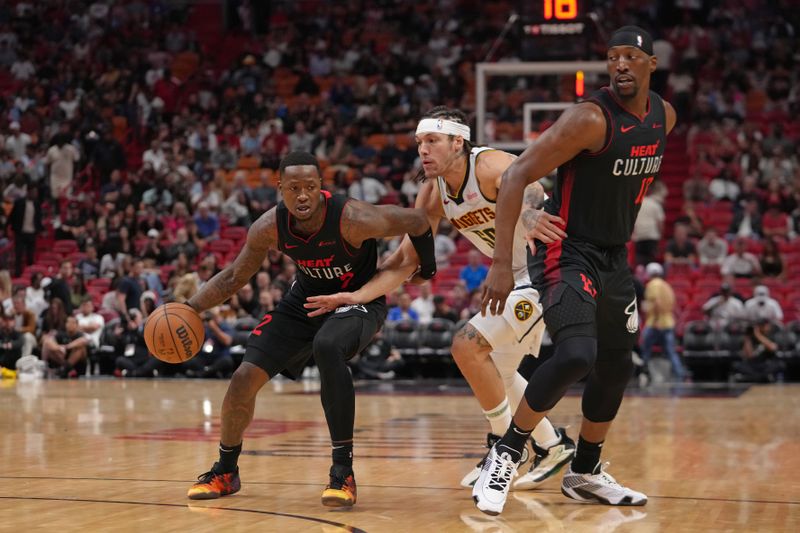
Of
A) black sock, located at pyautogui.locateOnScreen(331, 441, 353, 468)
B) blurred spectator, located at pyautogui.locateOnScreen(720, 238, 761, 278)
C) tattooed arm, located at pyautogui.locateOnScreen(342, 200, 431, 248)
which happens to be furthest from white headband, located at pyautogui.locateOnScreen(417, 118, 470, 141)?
blurred spectator, located at pyautogui.locateOnScreen(720, 238, 761, 278)

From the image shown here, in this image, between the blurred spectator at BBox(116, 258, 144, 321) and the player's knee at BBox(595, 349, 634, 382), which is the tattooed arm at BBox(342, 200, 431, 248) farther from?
the blurred spectator at BBox(116, 258, 144, 321)

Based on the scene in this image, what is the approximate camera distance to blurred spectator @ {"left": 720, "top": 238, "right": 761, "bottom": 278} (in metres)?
18.4

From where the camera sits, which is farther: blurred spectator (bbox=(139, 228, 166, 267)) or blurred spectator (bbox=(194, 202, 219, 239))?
blurred spectator (bbox=(194, 202, 219, 239))

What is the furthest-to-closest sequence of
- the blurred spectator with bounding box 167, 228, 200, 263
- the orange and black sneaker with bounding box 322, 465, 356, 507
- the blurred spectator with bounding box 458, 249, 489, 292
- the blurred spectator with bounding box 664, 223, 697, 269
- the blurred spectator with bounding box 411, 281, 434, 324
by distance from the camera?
the blurred spectator with bounding box 167, 228, 200, 263 → the blurred spectator with bounding box 664, 223, 697, 269 → the blurred spectator with bounding box 458, 249, 489, 292 → the blurred spectator with bounding box 411, 281, 434, 324 → the orange and black sneaker with bounding box 322, 465, 356, 507

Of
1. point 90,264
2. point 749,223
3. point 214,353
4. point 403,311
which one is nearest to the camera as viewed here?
point 214,353

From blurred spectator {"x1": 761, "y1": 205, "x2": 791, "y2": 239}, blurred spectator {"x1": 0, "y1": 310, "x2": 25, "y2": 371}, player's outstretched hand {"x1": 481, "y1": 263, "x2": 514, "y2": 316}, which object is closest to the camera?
player's outstretched hand {"x1": 481, "y1": 263, "x2": 514, "y2": 316}

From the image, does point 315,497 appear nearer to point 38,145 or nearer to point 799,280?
point 799,280

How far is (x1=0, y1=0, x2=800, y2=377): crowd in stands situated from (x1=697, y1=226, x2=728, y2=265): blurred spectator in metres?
0.03

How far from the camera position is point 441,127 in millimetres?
6871

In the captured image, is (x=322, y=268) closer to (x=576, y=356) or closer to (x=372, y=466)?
(x=576, y=356)

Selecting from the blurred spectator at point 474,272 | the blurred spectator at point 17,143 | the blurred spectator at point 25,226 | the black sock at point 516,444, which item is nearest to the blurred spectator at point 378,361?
the blurred spectator at point 474,272

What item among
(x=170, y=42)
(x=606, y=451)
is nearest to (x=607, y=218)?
(x=606, y=451)

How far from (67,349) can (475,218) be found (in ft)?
42.9

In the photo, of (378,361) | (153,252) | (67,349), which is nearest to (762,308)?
(378,361)
